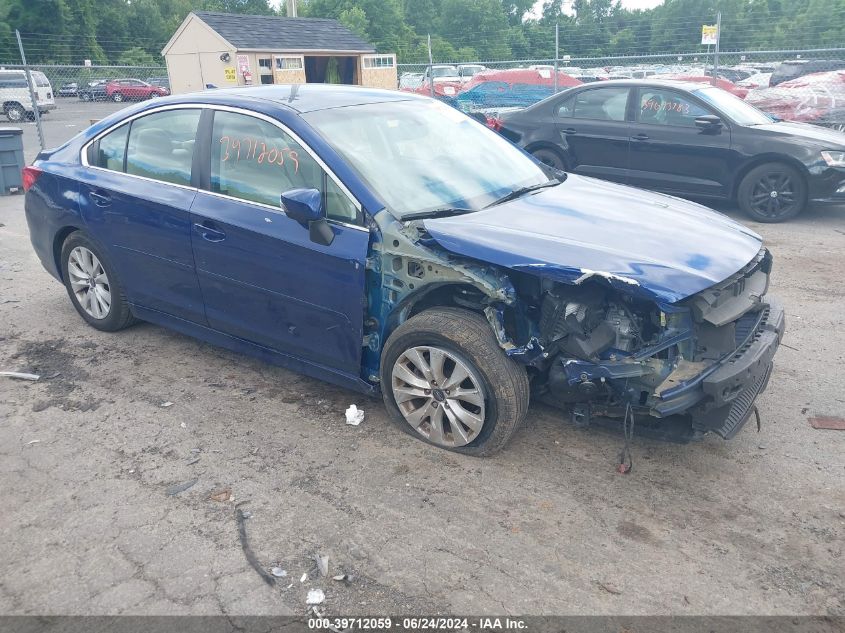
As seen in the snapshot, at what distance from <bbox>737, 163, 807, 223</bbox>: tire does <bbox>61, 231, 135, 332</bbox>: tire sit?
700 cm

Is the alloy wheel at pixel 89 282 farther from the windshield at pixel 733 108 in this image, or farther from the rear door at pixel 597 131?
the windshield at pixel 733 108

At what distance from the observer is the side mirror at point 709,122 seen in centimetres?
855

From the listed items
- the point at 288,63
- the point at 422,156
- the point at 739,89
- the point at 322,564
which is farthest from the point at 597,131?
the point at 288,63

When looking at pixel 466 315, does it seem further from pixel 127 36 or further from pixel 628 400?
pixel 127 36

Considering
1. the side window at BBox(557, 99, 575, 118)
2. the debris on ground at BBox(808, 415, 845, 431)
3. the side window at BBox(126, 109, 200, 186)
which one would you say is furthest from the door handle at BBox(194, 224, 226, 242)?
the side window at BBox(557, 99, 575, 118)

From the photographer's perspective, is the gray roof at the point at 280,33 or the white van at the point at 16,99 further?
the white van at the point at 16,99

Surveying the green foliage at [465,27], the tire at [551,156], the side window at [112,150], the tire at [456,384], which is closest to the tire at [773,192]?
→ the tire at [551,156]

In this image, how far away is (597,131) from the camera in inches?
371

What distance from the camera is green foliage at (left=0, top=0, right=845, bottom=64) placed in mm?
36344

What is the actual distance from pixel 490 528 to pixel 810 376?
103 inches

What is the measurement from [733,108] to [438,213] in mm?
6569

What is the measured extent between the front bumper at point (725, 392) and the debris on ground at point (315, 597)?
5.49 ft

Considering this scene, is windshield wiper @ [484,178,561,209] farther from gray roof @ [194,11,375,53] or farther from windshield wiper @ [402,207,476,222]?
gray roof @ [194,11,375,53]

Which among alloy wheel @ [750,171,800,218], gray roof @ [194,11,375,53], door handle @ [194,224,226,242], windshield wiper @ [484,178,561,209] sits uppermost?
gray roof @ [194,11,375,53]
